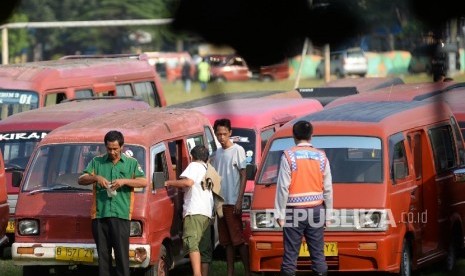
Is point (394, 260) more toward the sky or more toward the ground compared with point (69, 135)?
more toward the ground

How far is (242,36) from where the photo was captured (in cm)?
224

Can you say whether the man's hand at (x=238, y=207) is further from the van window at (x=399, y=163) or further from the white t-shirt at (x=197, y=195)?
the van window at (x=399, y=163)

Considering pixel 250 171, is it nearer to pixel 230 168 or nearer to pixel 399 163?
pixel 230 168

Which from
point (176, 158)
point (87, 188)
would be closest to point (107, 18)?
point (87, 188)

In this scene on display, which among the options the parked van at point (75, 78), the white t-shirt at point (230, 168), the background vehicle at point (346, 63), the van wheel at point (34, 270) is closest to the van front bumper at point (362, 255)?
the white t-shirt at point (230, 168)

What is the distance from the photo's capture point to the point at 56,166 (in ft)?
29.5

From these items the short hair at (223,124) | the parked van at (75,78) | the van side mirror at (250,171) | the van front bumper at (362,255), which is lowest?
the van front bumper at (362,255)

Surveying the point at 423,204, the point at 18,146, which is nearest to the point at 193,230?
the point at 423,204

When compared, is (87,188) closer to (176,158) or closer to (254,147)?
(176,158)

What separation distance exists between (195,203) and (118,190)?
71cm

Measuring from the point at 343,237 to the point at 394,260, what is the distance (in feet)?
1.30

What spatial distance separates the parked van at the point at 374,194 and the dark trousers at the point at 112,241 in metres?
1.01

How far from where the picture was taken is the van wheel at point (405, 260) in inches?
323

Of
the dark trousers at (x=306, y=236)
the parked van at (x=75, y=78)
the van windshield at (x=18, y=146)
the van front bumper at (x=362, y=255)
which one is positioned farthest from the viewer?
the van windshield at (x=18, y=146)
